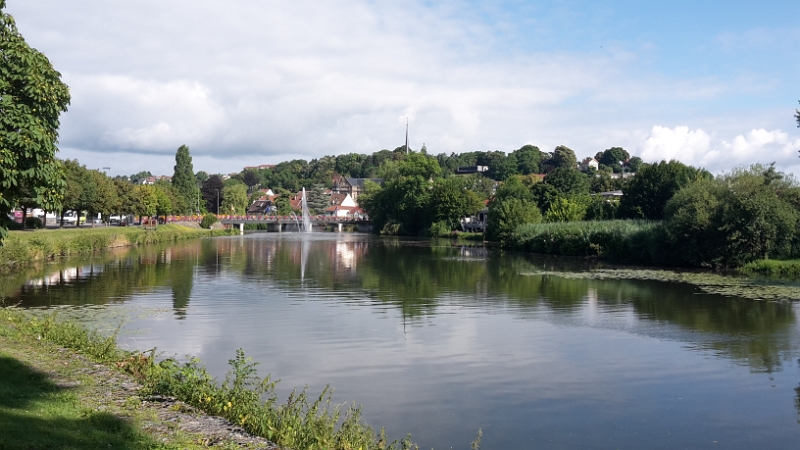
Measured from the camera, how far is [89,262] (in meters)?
49.1

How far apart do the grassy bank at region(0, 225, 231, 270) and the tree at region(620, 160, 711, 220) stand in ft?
189

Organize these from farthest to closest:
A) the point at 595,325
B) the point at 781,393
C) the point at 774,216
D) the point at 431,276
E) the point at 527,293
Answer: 1. the point at 774,216
2. the point at 431,276
3. the point at 527,293
4. the point at 595,325
5. the point at 781,393

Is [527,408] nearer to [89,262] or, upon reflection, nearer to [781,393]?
[781,393]

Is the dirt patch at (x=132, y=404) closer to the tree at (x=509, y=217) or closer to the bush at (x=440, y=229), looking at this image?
the tree at (x=509, y=217)

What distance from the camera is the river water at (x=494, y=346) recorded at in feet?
45.6

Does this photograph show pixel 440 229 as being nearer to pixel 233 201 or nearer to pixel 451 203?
pixel 451 203

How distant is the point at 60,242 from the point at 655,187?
6339 centimetres

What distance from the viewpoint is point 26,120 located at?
14156mm

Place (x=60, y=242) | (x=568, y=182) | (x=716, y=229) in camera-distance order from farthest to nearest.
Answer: (x=568, y=182), (x=60, y=242), (x=716, y=229)

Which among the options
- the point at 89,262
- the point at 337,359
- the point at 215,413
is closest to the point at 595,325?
the point at 337,359

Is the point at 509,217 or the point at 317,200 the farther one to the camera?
the point at 317,200

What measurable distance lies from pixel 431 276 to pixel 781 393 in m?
28.2

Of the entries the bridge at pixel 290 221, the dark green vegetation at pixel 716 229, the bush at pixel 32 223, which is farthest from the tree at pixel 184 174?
the dark green vegetation at pixel 716 229

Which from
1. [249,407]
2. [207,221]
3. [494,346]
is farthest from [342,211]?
[249,407]
